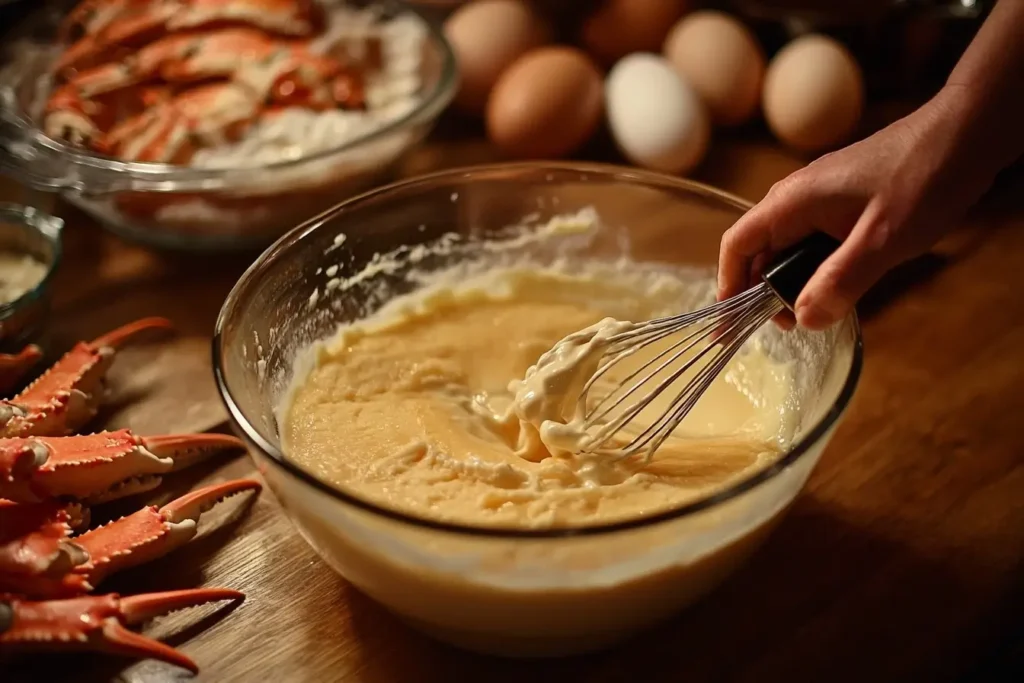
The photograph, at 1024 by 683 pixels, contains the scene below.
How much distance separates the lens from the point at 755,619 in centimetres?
87

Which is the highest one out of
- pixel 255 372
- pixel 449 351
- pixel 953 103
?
pixel 953 103

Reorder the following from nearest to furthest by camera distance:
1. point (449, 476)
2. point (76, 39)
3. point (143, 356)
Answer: point (449, 476)
point (143, 356)
point (76, 39)

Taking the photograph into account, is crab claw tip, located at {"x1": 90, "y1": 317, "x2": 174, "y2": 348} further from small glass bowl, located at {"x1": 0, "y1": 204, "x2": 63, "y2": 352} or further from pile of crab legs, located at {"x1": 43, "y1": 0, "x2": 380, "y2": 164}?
pile of crab legs, located at {"x1": 43, "y1": 0, "x2": 380, "y2": 164}

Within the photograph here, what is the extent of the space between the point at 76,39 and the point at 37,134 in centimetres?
32

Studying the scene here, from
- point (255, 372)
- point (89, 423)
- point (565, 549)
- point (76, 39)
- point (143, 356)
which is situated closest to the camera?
point (565, 549)

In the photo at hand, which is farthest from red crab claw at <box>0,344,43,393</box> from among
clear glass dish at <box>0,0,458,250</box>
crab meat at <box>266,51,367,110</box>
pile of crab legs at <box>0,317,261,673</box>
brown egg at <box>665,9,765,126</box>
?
brown egg at <box>665,9,765,126</box>

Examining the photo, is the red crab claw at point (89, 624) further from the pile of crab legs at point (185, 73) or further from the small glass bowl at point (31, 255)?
the pile of crab legs at point (185, 73)

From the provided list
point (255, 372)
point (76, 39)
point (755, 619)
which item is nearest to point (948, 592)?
point (755, 619)

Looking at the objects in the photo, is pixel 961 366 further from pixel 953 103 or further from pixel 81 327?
pixel 81 327

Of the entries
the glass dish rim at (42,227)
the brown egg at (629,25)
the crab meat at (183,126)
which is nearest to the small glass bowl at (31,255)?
the glass dish rim at (42,227)

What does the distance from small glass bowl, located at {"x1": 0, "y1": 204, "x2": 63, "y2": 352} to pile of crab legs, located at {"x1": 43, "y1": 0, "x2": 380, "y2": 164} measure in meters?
0.18

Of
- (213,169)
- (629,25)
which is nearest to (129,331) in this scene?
(213,169)

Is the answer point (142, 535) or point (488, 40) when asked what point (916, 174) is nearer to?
point (142, 535)

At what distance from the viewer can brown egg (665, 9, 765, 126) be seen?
156cm
